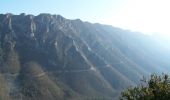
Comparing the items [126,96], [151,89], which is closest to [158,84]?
[151,89]

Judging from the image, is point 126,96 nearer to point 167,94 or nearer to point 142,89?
Answer: point 142,89

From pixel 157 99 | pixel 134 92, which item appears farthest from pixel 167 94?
pixel 134 92

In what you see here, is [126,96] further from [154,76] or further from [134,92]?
[154,76]

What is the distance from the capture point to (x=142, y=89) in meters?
46.8

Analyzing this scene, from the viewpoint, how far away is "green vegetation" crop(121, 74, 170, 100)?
4438 cm

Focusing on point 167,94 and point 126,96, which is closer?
point 167,94

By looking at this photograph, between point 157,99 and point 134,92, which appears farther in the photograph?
point 134,92

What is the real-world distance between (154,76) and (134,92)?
3017 millimetres

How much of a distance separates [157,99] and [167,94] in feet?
4.25

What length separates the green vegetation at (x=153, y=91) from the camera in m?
44.4

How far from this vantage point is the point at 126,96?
47500mm

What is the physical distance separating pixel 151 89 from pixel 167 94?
2.17 meters

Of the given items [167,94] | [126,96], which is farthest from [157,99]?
[126,96]

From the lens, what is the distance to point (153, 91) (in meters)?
45.2
